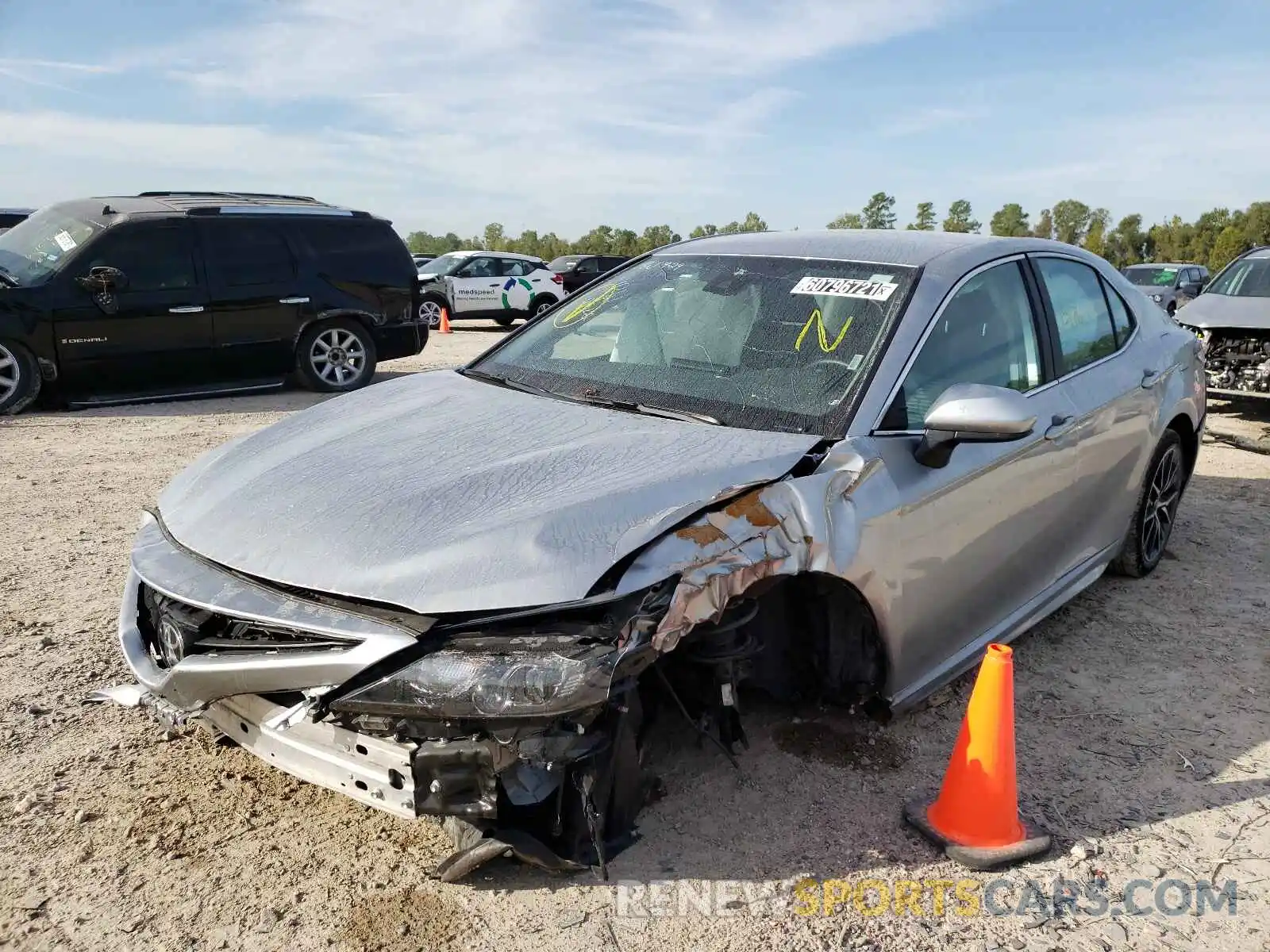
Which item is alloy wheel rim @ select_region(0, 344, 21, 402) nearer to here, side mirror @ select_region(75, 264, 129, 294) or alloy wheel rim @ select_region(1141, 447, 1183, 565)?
side mirror @ select_region(75, 264, 129, 294)

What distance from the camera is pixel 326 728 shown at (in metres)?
2.29

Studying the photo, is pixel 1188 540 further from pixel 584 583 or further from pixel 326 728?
pixel 326 728

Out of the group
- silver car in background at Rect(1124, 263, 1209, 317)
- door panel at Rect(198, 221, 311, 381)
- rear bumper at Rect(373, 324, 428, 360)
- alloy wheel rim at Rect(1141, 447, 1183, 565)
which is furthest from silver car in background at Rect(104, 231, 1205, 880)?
silver car in background at Rect(1124, 263, 1209, 317)

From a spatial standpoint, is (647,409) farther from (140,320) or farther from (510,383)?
(140,320)

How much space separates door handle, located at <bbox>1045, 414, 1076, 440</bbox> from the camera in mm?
→ 3508

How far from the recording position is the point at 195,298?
29.5 ft

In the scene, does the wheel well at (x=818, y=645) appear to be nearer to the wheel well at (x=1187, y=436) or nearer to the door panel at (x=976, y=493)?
the door panel at (x=976, y=493)

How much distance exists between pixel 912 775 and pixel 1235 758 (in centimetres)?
111

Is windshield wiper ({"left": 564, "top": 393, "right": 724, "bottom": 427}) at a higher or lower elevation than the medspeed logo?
higher

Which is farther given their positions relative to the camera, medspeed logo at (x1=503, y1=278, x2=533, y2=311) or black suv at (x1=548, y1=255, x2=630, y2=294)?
black suv at (x1=548, y1=255, x2=630, y2=294)

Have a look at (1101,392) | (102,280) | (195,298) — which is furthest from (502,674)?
(195,298)

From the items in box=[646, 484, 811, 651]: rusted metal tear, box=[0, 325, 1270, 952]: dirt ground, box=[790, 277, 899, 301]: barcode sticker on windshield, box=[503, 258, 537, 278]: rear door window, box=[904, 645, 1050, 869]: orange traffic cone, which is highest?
box=[790, 277, 899, 301]: barcode sticker on windshield

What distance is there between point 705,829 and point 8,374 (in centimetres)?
810

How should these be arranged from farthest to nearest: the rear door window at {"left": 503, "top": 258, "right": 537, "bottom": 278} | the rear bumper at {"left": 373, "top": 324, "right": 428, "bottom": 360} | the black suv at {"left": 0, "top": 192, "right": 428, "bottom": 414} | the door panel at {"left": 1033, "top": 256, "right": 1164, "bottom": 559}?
the rear door window at {"left": 503, "top": 258, "right": 537, "bottom": 278} < the rear bumper at {"left": 373, "top": 324, "right": 428, "bottom": 360} < the black suv at {"left": 0, "top": 192, "right": 428, "bottom": 414} < the door panel at {"left": 1033, "top": 256, "right": 1164, "bottom": 559}
